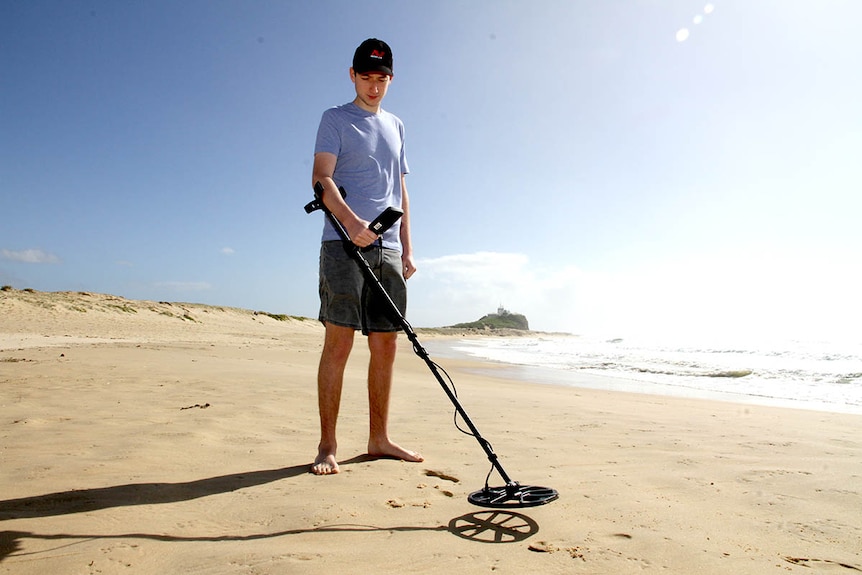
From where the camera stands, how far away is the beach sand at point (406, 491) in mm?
1646

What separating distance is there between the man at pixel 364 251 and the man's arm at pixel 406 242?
6cm

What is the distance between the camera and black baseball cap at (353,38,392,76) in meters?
2.97

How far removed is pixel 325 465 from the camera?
8.55 feet

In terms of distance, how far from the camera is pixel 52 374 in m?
5.80

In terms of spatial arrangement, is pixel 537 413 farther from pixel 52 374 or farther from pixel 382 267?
pixel 52 374

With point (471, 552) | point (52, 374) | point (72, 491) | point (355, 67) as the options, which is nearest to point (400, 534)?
point (471, 552)

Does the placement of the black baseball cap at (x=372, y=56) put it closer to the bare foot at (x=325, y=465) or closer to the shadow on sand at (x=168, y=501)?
the bare foot at (x=325, y=465)

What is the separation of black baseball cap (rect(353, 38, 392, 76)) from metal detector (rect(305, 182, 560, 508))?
0.74 metres

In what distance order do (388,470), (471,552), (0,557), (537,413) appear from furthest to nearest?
(537,413) < (388,470) < (471,552) < (0,557)

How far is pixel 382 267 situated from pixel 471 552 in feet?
5.45

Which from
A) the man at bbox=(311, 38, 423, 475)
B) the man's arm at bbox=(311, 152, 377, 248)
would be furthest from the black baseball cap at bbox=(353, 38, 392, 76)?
the man's arm at bbox=(311, 152, 377, 248)

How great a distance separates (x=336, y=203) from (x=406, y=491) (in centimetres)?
143

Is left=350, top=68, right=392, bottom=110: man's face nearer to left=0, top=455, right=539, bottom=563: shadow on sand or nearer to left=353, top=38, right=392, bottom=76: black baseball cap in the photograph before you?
left=353, top=38, right=392, bottom=76: black baseball cap

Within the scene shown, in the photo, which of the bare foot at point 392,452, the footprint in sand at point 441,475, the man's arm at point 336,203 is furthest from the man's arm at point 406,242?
the footprint in sand at point 441,475
